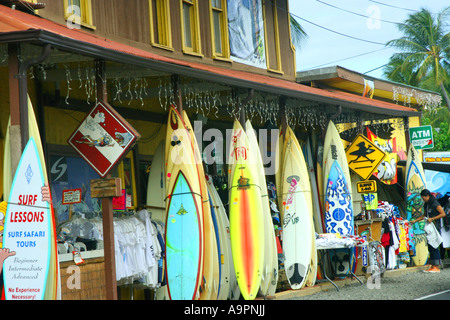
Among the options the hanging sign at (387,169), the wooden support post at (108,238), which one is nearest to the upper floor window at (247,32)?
the hanging sign at (387,169)

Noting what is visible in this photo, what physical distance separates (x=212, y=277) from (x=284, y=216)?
8.60 feet

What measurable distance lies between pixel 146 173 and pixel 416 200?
672cm

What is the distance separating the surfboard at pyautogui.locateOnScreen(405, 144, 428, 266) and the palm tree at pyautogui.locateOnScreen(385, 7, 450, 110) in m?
22.8

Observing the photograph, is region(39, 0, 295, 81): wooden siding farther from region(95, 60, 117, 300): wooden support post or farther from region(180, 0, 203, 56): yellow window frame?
region(95, 60, 117, 300): wooden support post

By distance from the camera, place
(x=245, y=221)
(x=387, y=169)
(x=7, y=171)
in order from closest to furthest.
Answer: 1. (x=7, y=171)
2. (x=245, y=221)
3. (x=387, y=169)

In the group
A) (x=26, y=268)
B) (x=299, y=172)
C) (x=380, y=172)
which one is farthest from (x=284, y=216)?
(x=26, y=268)

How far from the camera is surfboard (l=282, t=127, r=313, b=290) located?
36.4 feet

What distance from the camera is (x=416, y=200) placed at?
1524 cm

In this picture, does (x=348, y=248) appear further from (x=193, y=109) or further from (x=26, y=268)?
(x=26, y=268)

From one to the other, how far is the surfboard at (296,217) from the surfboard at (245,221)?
4.24 ft

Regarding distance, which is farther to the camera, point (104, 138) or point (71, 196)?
point (71, 196)

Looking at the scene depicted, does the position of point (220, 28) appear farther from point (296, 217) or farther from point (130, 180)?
point (296, 217)

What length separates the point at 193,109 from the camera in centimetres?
1256

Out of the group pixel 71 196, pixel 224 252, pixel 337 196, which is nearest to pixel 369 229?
pixel 337 196
